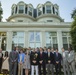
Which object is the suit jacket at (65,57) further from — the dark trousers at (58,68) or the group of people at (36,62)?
the dark trousers at (58,68)

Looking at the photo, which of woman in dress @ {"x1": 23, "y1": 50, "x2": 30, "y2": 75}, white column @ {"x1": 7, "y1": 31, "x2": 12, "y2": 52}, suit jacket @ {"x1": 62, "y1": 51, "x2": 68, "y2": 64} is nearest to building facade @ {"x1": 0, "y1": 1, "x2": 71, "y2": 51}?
white column @ {"x1": 7, "y1": 31, "x2": 12, "y2": 52}

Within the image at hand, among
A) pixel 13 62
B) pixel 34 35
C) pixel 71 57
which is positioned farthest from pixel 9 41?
pixel 71 57

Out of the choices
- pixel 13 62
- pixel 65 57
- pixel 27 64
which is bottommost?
pixel 27 64

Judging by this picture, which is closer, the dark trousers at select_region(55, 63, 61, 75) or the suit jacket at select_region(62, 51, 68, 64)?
the dark trousers at select_region(55, 63, 61, 75)

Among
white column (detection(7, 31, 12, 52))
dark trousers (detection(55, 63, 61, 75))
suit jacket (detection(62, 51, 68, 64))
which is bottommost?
dark trousers (detection(55, 63, 61, 75))

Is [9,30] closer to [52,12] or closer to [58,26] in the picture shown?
[58,26]

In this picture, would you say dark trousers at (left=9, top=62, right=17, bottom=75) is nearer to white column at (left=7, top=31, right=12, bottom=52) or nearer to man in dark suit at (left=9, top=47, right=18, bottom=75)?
man in dark suit at (left=9, top=47, right=18, bottom=75)

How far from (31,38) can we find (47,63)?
1028 cm

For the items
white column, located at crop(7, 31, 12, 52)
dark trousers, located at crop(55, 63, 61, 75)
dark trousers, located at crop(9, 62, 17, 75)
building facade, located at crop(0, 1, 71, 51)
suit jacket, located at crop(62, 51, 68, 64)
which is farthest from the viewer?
building facade, located at crop(0, 1, 71, 51)

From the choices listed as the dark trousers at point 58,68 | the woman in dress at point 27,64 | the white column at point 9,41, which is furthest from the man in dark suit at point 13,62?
the white column at point 9,41

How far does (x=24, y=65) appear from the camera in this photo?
859 centimetres

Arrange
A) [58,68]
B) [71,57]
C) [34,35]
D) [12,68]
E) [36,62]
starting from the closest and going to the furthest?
1. [36,62]
2. [12,68]
3. [71,57]
4. [58,68]
5. [34,35]

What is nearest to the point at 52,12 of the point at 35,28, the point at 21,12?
the point at 21,12

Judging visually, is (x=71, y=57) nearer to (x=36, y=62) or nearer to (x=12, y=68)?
(x=36, y=62)
